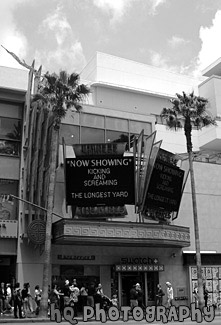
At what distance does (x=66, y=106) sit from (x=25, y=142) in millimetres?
4637

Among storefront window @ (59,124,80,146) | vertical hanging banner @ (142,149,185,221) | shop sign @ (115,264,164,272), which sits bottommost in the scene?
shop sign @ (115,264,164,272)

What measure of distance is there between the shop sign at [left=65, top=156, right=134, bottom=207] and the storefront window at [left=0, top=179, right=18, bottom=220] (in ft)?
12.0

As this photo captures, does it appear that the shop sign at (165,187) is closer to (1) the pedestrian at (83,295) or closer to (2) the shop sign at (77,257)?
(2) the shop sign at (77,257)

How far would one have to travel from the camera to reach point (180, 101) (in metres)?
34.0

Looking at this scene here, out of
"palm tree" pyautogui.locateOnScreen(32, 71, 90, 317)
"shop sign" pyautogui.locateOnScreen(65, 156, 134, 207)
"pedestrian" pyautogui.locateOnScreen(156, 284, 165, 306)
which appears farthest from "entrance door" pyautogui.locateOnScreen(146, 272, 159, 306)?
"palm tree" pyautogui.locateOnScreen(32, 71, 90, 317)

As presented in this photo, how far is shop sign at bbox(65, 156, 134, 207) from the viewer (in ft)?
104

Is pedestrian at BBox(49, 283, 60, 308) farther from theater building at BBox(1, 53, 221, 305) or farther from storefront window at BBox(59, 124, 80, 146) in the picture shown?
storefront window at BBox(59, 124, 80, 146)

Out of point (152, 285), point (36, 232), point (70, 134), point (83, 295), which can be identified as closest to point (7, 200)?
point (36, 232)

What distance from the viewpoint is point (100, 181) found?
3231 cm

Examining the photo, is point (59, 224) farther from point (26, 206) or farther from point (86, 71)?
point (86, 71)

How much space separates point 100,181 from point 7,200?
248 inches

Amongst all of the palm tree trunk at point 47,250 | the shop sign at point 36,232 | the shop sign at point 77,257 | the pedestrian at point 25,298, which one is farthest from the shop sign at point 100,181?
the pedestrian at point 25,298

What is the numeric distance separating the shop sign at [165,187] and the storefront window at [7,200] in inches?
348

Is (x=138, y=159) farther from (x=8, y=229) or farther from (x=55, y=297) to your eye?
(x=55, y=297)
